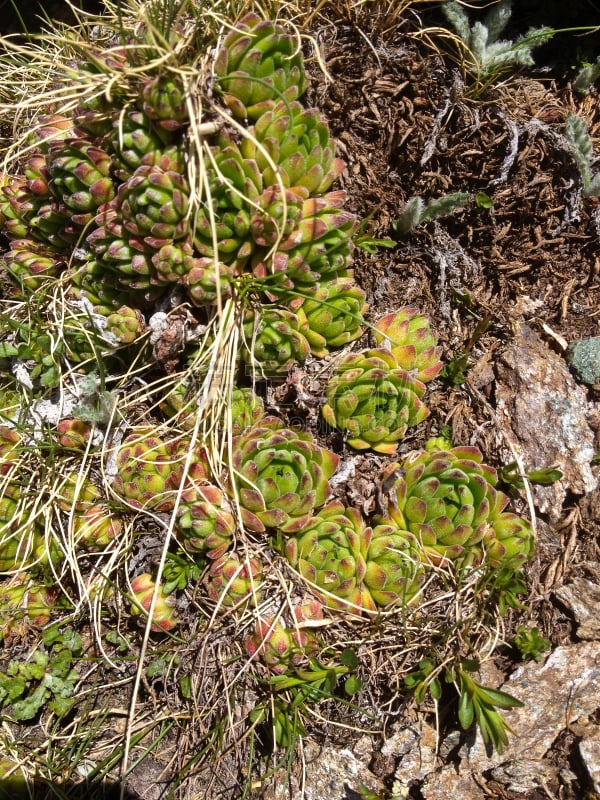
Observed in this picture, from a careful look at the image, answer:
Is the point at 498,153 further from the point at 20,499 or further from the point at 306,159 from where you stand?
the point at 20,499

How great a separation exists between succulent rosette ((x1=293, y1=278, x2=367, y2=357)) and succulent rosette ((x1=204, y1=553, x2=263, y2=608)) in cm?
101

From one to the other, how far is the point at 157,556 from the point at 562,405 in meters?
2.03

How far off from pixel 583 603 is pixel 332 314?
169 centimetres

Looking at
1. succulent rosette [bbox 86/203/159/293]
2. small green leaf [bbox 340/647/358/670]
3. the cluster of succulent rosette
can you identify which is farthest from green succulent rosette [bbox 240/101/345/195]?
small green leaf [bbox 340/647/358/670]

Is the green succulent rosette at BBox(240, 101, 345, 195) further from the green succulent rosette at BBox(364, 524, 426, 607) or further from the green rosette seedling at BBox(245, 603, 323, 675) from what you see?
the green rosette seedling at BBox(245, 603, 323, 675)

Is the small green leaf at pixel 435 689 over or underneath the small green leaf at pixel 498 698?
→ underneath

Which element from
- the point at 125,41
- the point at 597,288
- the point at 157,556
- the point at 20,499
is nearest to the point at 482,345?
the point at 597,288

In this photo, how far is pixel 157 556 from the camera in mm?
2375

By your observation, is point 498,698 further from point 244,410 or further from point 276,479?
point 244,410

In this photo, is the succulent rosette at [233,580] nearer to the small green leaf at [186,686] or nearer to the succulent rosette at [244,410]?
the small green leaf at [186,686]

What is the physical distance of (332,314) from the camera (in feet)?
8.04

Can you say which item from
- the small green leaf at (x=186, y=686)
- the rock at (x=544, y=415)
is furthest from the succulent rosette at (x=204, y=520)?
the rock at (x=544, y=415)

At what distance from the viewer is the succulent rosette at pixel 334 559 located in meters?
2.23

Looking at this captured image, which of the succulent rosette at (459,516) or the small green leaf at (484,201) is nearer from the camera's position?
the succulent rosette at (459,516)
